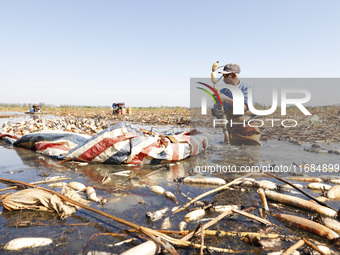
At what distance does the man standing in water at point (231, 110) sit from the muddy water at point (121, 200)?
2.40 feet

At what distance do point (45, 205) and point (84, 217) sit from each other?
17.5 inches

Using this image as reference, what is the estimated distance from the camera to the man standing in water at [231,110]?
507 cm

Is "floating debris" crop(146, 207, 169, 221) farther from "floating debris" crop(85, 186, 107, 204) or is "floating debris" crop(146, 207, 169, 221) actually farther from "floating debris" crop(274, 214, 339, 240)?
"floating debris" crop(274, 214, 339, 240)

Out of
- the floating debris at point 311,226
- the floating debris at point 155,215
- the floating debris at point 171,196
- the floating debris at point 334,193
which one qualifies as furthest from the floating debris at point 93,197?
A: the floating debris at point 334,193

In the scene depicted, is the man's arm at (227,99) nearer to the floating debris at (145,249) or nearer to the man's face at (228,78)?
the man's face at (228,78)

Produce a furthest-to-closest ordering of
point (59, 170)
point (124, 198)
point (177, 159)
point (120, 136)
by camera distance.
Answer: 1. point (177, 159)
2. point (120, 136)
3. point (59, 170)
4. point (124, 198)

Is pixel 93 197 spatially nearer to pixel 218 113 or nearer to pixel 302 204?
pixel 302 204

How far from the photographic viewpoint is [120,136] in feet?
13.3

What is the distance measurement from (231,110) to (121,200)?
384 cm

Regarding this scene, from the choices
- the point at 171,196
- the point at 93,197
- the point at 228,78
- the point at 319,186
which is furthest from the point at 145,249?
the point at 228,78

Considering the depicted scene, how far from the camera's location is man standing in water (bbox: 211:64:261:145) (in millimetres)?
5070

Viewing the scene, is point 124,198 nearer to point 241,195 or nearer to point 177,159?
point 241,195

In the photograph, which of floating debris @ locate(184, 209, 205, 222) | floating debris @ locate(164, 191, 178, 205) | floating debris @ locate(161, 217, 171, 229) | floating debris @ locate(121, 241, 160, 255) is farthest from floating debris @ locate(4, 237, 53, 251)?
floating debris @ locate(164, 191, 178, 205)

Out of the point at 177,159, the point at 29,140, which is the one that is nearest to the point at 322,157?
the point at 177,159
